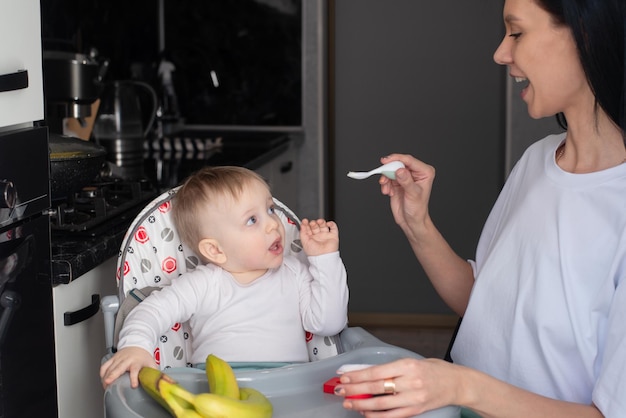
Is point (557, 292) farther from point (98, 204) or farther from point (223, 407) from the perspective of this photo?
point (98, 204)

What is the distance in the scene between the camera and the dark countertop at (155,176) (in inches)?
73.0

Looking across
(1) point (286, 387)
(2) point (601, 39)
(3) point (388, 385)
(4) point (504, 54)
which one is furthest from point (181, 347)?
(2) point (601, 39)

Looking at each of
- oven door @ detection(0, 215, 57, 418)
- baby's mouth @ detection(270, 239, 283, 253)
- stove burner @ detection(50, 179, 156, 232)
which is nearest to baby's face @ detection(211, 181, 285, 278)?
baby's mouth @ detection(270, 239, 283, 253)

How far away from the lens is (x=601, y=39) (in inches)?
52.1

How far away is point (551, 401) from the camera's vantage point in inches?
51.9

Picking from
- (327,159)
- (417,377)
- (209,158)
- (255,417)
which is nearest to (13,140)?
(255,417)

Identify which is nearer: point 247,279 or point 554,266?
point 554,266

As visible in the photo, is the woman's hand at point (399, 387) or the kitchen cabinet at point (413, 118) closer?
the woman's hand at point (399, 387)

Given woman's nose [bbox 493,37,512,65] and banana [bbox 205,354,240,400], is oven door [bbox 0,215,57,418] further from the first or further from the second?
woman's nose [bbox 493,37,512,65]

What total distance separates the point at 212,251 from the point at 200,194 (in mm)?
109

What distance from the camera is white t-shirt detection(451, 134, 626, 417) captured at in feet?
4.42

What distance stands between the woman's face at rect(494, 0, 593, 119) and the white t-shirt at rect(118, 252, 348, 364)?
48cm

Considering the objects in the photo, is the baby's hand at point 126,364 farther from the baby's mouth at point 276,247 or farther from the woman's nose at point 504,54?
the woman's nose at point 504,54

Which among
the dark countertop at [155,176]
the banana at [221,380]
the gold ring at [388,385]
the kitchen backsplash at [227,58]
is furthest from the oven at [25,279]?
the kitchen backsplash at [227,58]
